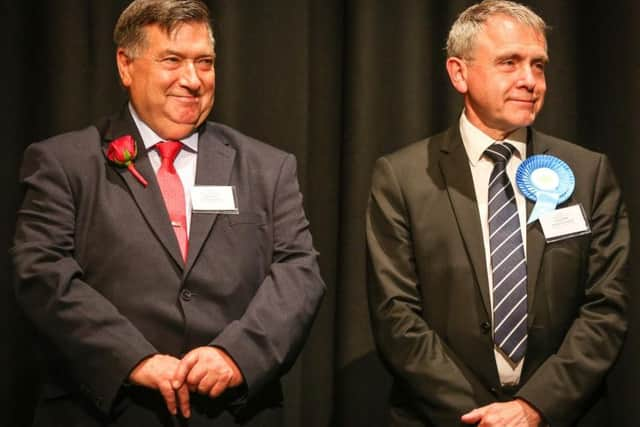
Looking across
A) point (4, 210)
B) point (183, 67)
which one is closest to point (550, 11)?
point (183, 67)

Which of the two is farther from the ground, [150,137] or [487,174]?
[150,137]

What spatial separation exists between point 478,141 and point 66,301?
135cm

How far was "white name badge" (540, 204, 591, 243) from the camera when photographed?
105 inches

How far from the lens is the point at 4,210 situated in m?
3.40

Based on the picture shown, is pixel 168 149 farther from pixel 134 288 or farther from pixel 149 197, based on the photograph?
pixel 134 288

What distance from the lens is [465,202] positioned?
2709mm

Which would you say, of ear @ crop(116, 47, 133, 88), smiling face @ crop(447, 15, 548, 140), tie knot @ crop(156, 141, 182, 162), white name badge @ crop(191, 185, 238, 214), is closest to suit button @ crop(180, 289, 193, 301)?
white name badge @ crop(191, 185, 238, 214)

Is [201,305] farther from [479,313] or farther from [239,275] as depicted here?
[479,313]

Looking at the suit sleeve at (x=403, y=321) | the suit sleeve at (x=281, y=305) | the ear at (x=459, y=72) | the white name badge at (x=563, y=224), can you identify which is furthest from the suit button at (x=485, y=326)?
the ear at (x=459, y=72)

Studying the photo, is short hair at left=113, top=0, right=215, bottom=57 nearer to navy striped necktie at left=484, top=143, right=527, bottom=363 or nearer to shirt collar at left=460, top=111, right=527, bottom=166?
shirt collar at left=460, top=111, right=527, bottom=166

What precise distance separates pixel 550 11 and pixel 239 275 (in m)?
1.81

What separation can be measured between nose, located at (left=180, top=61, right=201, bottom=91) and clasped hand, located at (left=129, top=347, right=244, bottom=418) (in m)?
0.81

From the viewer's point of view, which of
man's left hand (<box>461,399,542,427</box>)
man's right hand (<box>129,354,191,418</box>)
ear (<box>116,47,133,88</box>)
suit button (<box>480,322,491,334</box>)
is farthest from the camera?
ear (<box>116,47,133,88</box>)

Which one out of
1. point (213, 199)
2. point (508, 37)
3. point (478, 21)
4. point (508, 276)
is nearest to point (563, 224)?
point (508, 276)
